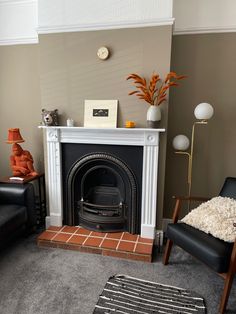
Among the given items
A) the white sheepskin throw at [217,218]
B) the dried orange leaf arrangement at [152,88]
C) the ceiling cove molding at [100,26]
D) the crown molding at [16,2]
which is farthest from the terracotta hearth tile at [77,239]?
the crown molding at [16,2]

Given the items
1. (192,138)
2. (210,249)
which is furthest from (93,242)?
(192,138)

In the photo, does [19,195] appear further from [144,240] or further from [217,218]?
[217,218]

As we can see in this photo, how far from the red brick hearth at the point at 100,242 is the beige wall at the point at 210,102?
2.77ft

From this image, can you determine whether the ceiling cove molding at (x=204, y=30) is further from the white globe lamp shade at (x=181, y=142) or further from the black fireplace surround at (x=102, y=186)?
the black fireplace surround at (x=102, y=186)

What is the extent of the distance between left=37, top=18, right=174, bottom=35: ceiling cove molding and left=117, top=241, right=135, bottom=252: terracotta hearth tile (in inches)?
87.6

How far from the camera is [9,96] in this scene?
124 inches

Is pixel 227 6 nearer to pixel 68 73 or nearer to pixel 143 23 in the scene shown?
pixel 143 23

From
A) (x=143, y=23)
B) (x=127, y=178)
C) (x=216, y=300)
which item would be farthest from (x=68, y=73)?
(x=216, y=300)

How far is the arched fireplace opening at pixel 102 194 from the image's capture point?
102 inches

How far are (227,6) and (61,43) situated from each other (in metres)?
1.80

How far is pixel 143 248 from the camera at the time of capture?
2.36 m

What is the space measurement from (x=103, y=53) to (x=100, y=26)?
0.27 metres

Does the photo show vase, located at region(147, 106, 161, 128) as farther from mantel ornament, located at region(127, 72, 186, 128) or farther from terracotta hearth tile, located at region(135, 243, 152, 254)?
terracotta hearth tile, located at region(135, 243, 152, 254)

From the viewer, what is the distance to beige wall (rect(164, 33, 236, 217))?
8.30 feet
